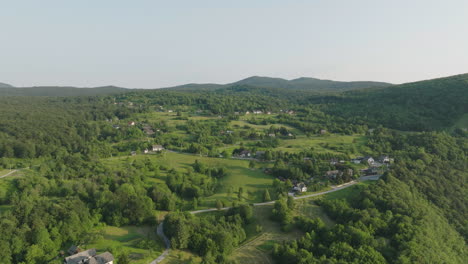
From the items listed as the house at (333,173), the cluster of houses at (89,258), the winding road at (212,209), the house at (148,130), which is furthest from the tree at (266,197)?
the house at (148,130)

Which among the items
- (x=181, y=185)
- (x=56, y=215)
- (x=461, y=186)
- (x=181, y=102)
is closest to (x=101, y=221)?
(x=56, y=215)

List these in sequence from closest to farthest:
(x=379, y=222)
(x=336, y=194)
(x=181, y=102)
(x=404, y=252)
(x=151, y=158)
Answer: (x=404, y=252)
(x=379, y=222)
(x=336, y=194)
(x=151, y=158)
(x=181, y=102)

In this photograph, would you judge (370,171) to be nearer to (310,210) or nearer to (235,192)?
(310,210)

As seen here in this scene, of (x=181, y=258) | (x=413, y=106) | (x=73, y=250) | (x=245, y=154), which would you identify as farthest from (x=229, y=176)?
(x=413, y=106)

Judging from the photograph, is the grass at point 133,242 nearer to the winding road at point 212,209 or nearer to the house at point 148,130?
the winding road at point 212,209

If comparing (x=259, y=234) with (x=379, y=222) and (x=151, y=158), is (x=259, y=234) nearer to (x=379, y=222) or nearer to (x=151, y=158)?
(x=379, y=222)
